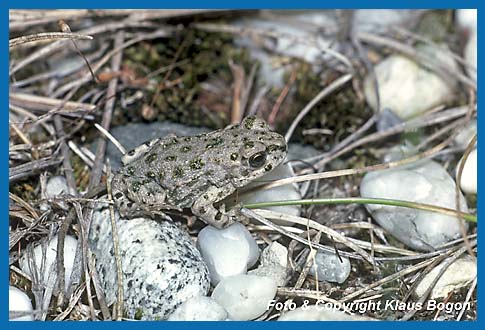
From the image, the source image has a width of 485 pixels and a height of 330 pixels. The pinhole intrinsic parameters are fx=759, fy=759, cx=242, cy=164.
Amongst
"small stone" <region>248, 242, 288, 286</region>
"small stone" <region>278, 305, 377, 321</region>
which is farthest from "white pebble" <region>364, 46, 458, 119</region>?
"small stone" <region>278, 305, 377, 321</region>

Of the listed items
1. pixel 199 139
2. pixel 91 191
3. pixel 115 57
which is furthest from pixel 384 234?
pixel 115 57

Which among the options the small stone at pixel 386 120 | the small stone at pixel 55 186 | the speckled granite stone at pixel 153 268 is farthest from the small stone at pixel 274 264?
the small stone at pixel 386 120

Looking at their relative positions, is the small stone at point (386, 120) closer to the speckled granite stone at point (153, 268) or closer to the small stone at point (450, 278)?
the small stone at point (450, 278)

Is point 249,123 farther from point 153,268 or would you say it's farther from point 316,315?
point 316,315

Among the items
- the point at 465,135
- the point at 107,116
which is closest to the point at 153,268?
the point at 107,116

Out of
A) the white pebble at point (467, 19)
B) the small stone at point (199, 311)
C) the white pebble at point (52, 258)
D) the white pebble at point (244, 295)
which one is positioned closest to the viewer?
the small stone at point (199, 311)

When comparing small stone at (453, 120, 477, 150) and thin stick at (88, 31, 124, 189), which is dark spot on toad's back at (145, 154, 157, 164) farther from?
small stone at (453, 120, 477, 150)
